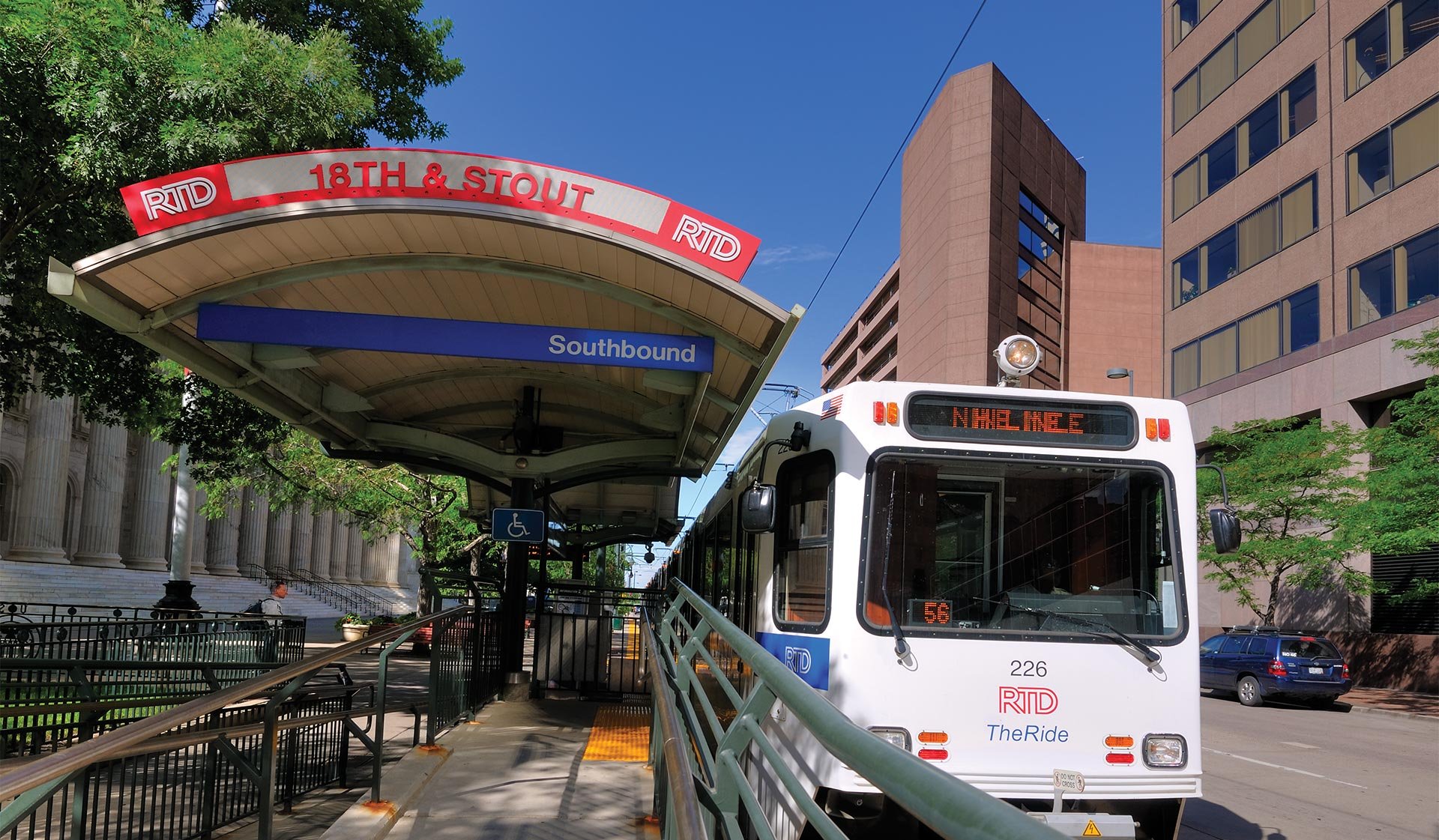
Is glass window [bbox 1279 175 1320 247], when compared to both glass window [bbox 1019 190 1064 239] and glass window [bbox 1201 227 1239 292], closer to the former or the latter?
glass window [bbox 1201 227 1239 292]

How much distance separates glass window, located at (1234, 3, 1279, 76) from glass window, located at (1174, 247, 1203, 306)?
6.74 metres

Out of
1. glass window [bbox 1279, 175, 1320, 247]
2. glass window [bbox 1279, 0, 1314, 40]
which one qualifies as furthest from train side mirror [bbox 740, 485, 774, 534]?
glass window [bbox 1279, 0, 1314, 40]

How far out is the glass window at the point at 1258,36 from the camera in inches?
1403

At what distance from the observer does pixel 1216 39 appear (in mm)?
39188

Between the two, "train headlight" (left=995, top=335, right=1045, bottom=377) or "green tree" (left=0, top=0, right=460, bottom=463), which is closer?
"train headlight" (left=995, top=335, right=1045, bottom=377)

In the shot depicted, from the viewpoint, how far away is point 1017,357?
7.48 meters

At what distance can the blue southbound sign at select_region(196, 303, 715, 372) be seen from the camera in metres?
8.01

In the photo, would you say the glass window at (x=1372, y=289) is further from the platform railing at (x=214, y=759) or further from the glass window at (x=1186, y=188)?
the platform railing at (x=214, y=759)

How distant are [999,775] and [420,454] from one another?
888cm

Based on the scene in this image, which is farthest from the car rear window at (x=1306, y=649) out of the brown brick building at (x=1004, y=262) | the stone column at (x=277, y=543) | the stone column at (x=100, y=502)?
the stone column at (x=277, y=543)

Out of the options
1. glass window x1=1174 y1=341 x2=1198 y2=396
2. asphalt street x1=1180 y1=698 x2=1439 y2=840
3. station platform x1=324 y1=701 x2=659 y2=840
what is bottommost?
asphalt street x1=1180 y1=698 x2=1439 y2=840

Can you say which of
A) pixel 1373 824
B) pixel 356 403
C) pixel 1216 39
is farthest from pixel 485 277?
pixel 1216 39

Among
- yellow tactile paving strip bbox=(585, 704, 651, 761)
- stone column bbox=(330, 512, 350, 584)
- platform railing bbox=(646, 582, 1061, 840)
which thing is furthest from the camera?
stone column bbox=(330, 512, 350, 584)

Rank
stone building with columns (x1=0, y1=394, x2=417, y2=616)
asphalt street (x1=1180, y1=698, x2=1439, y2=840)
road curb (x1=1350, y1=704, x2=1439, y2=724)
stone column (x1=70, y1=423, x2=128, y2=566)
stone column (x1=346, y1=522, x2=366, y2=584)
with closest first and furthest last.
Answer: asphalt street (x1=1180, y1=698, x2=1439, y2=840), road curb (x1=1350, y1=704, x2=1439, y2=724), stone building with columns (x1=0, y1=394, x2=417, y2=616), stone column (x1=70, y1=423, x2=128, y2=566), stone column (x1=346, y1=522, x2=366, y2=584)
